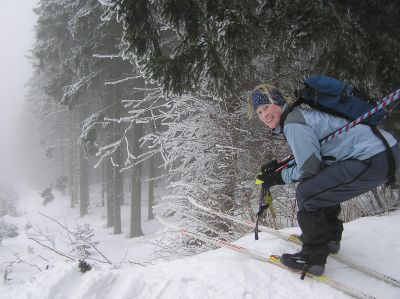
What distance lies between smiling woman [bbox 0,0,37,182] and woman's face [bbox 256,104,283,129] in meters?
50.3

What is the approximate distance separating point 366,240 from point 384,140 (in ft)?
4.70

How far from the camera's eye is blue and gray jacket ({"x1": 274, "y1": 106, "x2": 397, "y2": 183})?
8.84ft

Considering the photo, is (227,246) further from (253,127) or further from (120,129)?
Answer: (120,129)

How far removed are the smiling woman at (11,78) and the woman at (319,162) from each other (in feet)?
165

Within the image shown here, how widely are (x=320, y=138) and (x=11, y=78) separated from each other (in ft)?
342

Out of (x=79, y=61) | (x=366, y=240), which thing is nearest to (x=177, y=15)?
(x=366, y=240)

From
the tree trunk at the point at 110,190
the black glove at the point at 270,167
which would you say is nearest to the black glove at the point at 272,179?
the black glove at the point at 270,167

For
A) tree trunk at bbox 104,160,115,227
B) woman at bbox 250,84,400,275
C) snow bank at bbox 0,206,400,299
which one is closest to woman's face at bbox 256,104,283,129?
woman at bbox 250,84,400,275

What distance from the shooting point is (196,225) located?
655cm

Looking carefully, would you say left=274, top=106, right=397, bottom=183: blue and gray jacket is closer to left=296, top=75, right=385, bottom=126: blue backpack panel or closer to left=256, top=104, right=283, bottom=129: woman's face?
left=296, top=75, right=385, bottom=126: blue backpack panel

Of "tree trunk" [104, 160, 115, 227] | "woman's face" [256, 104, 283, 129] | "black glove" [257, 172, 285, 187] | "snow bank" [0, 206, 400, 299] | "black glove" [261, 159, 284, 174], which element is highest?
"woman's face" [256, 104, 283, 129]

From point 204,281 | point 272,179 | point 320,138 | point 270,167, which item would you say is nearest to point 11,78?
point 270,167

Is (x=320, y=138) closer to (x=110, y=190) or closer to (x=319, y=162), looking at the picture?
(x=319, y=162)

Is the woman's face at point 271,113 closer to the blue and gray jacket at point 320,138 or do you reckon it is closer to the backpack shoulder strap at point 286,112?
the backpack shoulder strap at point 286,112
